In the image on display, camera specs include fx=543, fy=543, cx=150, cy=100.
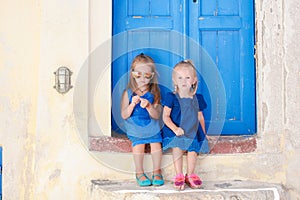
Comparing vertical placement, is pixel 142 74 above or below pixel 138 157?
above

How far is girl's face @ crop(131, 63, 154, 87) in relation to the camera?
4.41m

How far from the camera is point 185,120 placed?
4.30m

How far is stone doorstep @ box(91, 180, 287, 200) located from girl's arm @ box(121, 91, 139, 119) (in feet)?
1.78

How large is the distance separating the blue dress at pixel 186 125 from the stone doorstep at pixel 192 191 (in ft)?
1.04

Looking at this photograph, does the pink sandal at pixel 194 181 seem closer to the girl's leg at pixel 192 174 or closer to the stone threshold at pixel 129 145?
the girl's leg at pixel 192 174

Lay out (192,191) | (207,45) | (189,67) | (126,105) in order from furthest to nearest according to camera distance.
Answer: (207,45)
(126,105)
(189,67)
(192,191)

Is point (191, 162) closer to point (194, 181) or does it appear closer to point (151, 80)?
point (194, 181)

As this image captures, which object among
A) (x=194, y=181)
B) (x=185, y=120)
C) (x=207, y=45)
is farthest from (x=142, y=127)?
(x=207, y=45)

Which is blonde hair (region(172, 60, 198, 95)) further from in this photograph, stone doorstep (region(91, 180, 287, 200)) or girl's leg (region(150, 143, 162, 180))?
stone doorstep (region(91, 180, 287, 200))

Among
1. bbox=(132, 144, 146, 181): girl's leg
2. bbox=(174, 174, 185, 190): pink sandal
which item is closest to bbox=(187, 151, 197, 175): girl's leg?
bbox=(174, 174, 185, 190): pink sandal

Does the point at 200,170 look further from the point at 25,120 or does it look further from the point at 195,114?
the point at 25,120

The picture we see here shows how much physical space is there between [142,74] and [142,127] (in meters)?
0.43

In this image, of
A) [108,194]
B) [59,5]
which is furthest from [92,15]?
[108,194]

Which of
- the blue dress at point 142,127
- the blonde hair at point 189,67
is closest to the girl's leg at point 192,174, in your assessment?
the blue dress at point 142,127
